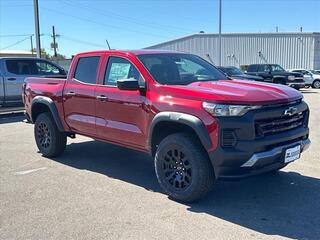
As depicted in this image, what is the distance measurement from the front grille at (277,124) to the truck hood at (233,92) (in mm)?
211

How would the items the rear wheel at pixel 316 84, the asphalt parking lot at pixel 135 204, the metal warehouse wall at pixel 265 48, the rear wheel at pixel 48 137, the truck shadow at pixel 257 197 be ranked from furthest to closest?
1. the metal warehouse wall at pixel 265 48
2. the rear wheel at pixel 316 84
3. the rear wheel at pixel 48 137
4. the truck shadow at pixel 257 197
5. the asphalt parking lot at pixel 135 204

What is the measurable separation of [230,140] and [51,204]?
232 centimetres

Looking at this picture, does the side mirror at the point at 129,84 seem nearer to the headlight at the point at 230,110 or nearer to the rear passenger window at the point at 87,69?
the rear passenger window at the point at 87,69

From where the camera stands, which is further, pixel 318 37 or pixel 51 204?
pixel 318 37

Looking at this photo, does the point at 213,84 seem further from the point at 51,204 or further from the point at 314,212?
the point at 51,204

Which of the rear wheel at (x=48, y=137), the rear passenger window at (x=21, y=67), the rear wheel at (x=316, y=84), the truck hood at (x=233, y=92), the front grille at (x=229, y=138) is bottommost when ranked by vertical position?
the rear wheel at (x=316, y=84)

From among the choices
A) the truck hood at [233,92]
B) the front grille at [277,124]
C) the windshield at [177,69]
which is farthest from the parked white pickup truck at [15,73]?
the front grille at [277,124]

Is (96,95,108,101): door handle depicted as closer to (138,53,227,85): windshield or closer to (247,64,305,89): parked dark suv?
(138,53,227,85): windshield

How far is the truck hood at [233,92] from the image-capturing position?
4.82m

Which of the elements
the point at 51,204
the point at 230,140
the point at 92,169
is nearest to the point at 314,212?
the point at 230,140

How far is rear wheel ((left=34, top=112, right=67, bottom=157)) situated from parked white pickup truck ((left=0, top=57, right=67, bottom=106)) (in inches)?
238

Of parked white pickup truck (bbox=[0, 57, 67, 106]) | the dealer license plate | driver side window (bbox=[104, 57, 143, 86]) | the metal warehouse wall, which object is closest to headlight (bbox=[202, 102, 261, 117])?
the dealer license plate

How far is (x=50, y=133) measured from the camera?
7617 mm

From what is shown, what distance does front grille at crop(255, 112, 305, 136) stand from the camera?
4857 millimetres
